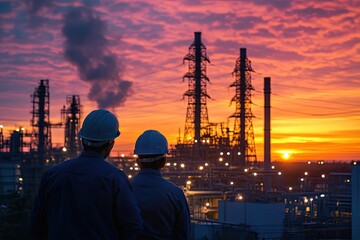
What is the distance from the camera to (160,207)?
354 cm

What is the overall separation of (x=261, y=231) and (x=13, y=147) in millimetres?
22411

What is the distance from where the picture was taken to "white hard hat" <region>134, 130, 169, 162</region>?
360 centimetres

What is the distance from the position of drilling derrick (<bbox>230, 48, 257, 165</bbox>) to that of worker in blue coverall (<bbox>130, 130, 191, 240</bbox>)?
131ft

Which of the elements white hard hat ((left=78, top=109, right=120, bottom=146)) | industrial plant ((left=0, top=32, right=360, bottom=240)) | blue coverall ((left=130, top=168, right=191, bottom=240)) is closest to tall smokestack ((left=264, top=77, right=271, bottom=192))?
industrial plant ((left=0, top=32, right=360, bottom=240))

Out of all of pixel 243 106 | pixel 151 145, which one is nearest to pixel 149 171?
pixel 151 145

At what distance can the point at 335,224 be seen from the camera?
2455 centimetres

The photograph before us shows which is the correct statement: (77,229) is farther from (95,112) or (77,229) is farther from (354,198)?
(354,198)

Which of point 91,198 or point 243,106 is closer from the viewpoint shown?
point 91,198

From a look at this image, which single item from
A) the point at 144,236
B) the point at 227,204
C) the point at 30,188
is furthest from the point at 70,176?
the point at 30,188

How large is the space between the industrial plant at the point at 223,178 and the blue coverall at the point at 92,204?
45.7ft

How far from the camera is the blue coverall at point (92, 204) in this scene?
109 inches

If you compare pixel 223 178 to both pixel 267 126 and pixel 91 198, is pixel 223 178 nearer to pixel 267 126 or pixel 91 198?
pixel 267 126

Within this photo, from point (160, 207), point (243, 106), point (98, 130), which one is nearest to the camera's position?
point (98, 130)

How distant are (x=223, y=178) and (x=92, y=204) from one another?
3360cm
